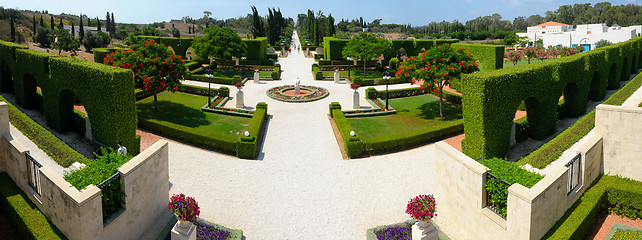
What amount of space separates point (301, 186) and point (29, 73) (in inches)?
629

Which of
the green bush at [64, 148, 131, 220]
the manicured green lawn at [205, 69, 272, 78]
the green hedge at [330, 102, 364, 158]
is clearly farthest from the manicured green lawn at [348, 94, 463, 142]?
the manicured green lawn at [205, 69, 272, 78]

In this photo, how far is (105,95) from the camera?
54.0 feet

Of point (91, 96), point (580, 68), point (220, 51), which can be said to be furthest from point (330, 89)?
point (91, 96)

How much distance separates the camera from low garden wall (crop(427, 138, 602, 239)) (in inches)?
388

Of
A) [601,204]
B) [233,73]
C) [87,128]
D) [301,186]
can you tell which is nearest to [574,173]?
[601,204]

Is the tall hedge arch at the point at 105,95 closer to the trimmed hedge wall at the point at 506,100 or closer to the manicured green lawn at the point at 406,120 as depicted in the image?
the manicured green lawn at the point at 406,120

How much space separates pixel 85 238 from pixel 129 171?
6.54 ft

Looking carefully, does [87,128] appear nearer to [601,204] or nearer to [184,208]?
[184,208]

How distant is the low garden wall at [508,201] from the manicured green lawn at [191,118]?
1087cm

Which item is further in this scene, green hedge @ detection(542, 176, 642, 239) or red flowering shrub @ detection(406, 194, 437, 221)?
green hedge @ detection(542, 176, 642, 239)

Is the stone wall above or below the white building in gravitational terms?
below

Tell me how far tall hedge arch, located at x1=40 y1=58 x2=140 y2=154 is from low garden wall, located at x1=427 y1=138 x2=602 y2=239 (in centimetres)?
1239

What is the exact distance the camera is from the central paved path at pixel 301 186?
43.6 ft

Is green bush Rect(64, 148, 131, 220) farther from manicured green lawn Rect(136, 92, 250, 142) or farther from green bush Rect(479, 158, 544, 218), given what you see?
green bush Rect(479, 158, 544, 218)
